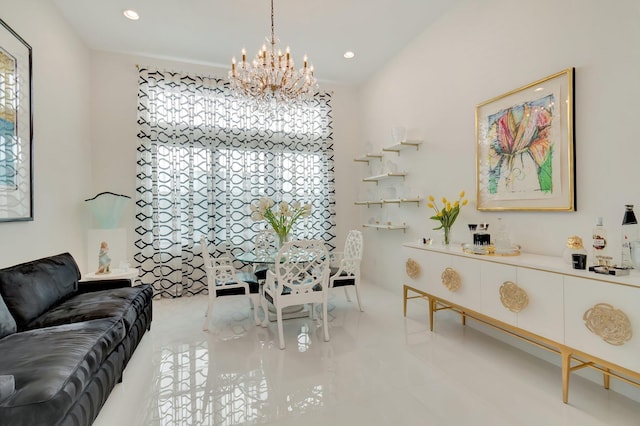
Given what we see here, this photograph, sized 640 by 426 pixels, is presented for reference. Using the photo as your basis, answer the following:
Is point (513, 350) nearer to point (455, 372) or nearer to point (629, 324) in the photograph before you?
point (455, 372)

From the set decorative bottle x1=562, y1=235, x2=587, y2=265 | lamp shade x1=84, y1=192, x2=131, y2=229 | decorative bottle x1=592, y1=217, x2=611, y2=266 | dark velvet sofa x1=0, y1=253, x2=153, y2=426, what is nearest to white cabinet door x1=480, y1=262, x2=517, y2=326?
decorative bottle x1=562, y1=235, x2=587, y2=265

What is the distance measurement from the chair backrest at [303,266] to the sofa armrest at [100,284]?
1561 mm

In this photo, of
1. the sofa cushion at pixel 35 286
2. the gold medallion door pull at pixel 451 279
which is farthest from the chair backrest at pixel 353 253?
the sofa cushion at pixel 35 286

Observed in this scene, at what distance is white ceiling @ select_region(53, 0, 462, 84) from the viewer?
3381 mm

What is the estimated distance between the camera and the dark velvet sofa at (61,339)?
51.6 inches

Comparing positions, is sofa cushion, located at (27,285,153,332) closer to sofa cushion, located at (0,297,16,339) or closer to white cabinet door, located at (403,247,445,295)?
sofa cushion, located at (0,297,16,339)

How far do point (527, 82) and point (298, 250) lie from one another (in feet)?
8.12

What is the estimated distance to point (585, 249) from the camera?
2162mm

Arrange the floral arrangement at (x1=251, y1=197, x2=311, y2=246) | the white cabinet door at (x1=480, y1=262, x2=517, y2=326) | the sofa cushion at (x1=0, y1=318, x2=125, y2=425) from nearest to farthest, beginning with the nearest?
1. the sofa cushion at (x1=0, y1=318, x2=125, y2=425)
2. the white cabinet door at (x1=480, y1=262, x2=517, y2=326)
3. the floral arrangement at (x1=251, y1=197, x2=311, y2=246)

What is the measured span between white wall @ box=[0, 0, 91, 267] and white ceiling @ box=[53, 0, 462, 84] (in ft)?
1.34

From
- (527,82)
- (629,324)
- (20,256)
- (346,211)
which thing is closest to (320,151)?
(346,211)

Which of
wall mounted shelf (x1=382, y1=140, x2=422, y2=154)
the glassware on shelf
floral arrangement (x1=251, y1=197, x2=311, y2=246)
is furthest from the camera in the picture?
the glassware on shelf

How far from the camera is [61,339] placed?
1.80m

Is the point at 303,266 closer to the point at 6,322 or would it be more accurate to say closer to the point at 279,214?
the point at 279,214
